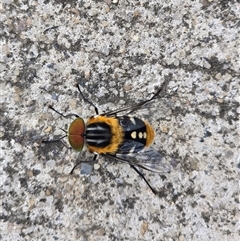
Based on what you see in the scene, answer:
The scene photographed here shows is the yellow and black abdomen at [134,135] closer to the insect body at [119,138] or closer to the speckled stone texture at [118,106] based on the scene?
the insect body at [119,138]

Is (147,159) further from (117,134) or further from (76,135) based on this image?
(76,135)

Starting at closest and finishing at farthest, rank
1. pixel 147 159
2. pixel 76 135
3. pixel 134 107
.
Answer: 1. pixel 76 135
2. pixel 147 159
3. pixel 134 107

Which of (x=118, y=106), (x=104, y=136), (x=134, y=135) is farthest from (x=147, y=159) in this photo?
(x=118, y=106)

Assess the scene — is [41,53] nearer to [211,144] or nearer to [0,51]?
[0,51]

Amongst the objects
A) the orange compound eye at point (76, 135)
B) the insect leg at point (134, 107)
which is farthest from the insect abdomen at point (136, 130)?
the orange compound eye at point (76, 135)

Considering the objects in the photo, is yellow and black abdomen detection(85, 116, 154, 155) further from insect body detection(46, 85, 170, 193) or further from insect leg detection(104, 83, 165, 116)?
insect leg detection(104, 83, 165, 116)

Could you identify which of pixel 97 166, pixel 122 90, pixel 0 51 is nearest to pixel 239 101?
pixel 122 90

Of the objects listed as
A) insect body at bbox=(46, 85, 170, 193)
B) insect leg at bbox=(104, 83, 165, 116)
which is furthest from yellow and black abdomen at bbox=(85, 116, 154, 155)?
insect leg at bbox=(104, 83, 165, 116)

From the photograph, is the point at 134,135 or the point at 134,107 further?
the point at 134,107
